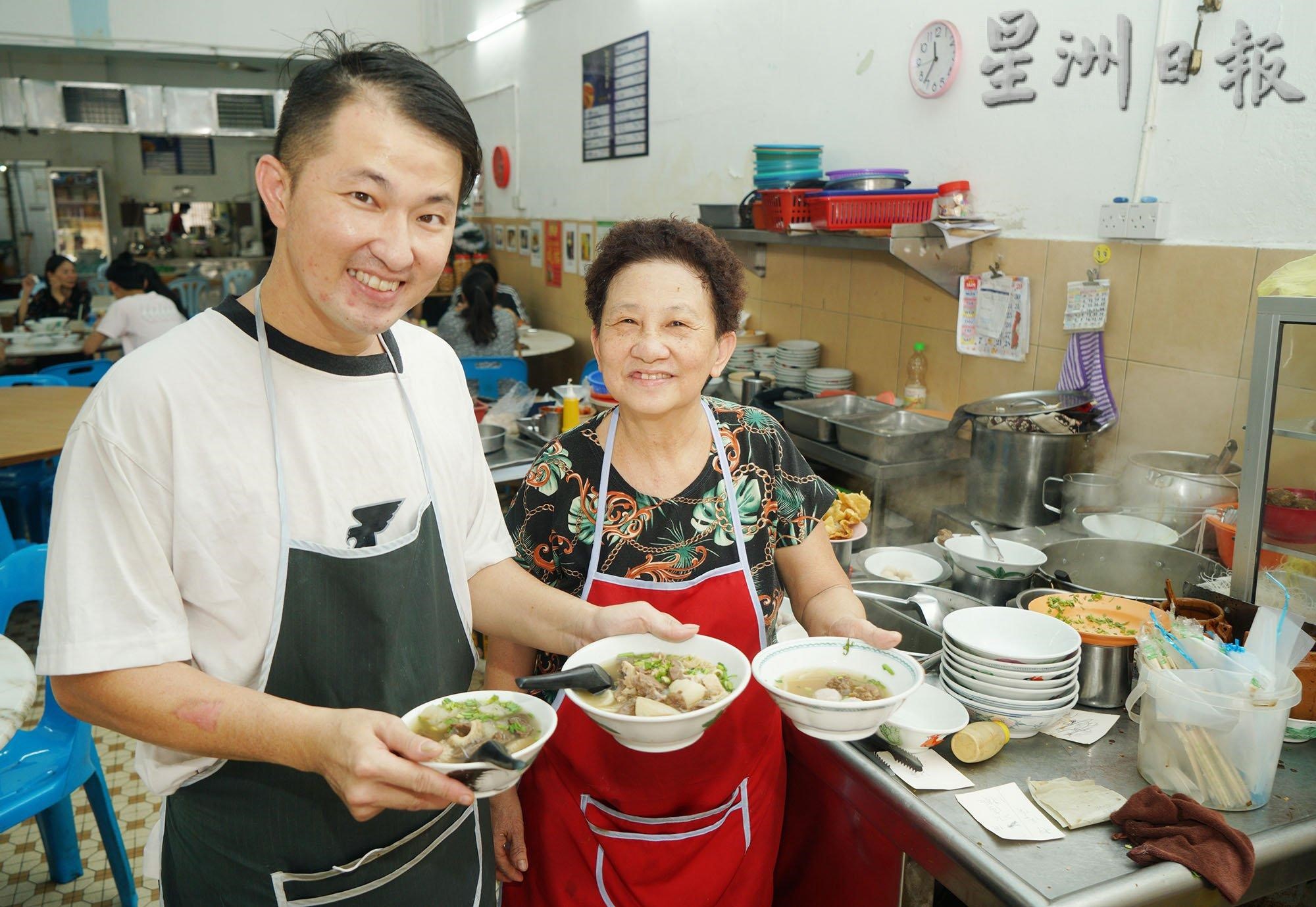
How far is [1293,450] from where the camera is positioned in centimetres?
196

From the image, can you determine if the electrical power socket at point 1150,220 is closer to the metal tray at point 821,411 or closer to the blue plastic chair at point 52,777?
the metal tray at point 821,411

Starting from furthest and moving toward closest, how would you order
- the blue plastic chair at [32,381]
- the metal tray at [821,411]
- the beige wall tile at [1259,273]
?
1. the blue plastic chair at [32,381]
2. the metal tray at [821,411]
3. the beige wall tile at [1259,273]

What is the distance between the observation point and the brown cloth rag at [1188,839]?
1.39m

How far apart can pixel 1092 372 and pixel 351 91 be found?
273 cm

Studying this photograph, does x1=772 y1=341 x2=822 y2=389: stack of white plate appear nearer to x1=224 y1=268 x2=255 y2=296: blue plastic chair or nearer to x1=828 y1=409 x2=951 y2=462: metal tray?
x1=828 y1=409 x2=951 y2=462: metal tray

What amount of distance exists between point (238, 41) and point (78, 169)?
3.98 meters

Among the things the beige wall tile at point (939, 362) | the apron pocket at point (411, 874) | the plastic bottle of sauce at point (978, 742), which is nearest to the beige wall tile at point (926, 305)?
the beige wall tile at point (939, 362)

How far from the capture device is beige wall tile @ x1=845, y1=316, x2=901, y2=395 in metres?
4.07

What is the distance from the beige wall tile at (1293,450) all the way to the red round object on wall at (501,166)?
7.24 meters

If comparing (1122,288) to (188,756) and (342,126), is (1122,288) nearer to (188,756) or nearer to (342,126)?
(342,126)

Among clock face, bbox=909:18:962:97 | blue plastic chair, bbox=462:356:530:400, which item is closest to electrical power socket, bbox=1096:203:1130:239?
clock face, bbox=909:18:962:97

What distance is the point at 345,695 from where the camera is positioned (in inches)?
53.6

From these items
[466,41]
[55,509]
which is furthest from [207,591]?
[466,41]

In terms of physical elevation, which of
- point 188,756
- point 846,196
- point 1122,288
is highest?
point 846,196
